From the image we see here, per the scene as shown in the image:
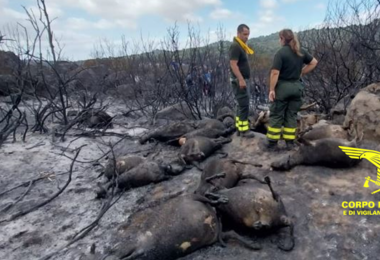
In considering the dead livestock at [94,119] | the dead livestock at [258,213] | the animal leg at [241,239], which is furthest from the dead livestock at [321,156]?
the dead livestock at [94,119]

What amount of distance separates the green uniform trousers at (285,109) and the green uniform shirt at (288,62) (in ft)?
0.32

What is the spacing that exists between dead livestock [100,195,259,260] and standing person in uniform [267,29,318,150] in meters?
2.03

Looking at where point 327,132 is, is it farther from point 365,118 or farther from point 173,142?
point 173,142

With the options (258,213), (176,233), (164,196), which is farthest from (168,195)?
(258,213)

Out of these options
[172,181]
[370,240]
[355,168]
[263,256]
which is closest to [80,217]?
[172,181]

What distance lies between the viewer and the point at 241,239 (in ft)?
8.45

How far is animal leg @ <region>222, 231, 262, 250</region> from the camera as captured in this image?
254 centimetres

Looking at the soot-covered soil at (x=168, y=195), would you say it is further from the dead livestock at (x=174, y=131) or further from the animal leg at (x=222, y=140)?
the dead livestock at (x=174, y=131)

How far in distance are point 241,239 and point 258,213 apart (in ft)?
0.87

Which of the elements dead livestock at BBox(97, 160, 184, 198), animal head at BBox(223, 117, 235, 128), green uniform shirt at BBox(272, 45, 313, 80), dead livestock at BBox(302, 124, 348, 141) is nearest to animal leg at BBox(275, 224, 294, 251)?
dead livestock at BBox(302, 124, 348, 141)

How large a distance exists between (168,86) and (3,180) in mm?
6877

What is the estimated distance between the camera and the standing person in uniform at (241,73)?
4602mm

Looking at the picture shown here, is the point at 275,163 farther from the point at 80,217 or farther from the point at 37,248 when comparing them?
the point at 37,248

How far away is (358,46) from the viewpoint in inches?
323
